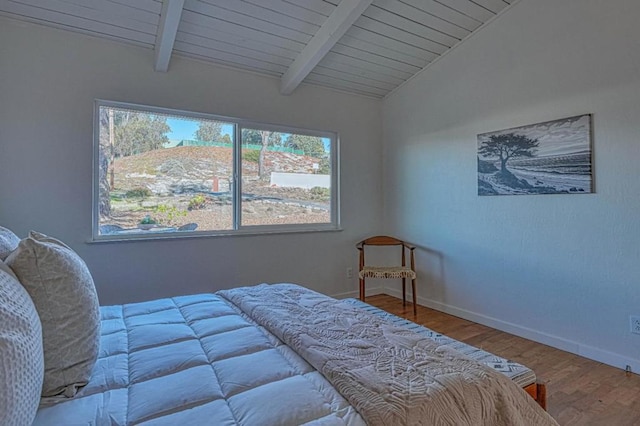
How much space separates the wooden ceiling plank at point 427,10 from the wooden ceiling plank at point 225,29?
2.68ft

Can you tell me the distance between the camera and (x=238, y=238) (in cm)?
331

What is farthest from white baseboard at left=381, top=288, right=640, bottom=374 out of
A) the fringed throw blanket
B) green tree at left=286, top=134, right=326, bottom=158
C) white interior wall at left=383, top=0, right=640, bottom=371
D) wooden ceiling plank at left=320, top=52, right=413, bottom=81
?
wooden ceiling plank at left=320, top=52, right=413, bottom=81

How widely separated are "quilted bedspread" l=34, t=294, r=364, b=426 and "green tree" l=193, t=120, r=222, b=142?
6.62 feet

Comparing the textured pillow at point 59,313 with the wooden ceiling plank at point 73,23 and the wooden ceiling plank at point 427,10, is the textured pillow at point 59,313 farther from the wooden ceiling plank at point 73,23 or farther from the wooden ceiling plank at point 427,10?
the wooden ceiling plank at point 427,10

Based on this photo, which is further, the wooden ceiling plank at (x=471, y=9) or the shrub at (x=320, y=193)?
the shrub at (x=320, y=193)

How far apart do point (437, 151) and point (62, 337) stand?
3.38 m

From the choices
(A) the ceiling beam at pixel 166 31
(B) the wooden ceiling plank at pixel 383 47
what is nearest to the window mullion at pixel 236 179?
(A) the ceiling beam at pixel 166 31

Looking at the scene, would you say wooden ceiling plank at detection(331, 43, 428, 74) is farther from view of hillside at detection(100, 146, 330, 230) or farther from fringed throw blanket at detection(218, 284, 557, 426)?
fringed throw blanket at detection(218, 284, 557, 426)

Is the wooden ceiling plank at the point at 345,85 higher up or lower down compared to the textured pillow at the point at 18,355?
higher up

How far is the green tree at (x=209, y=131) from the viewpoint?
317cm

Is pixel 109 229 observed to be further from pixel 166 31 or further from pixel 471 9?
pixel 471 9

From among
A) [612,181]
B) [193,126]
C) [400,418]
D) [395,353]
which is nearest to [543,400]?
[395,353]

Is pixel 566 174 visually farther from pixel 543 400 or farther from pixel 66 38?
pixel 66 38

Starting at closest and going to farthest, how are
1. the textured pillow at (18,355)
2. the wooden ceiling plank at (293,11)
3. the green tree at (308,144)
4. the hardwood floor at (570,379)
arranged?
the textured pillow at (18,355) → the hardwood floor at (570,379) → the wooden ceiling plank at (293,11) → the green tree at (308,144)
